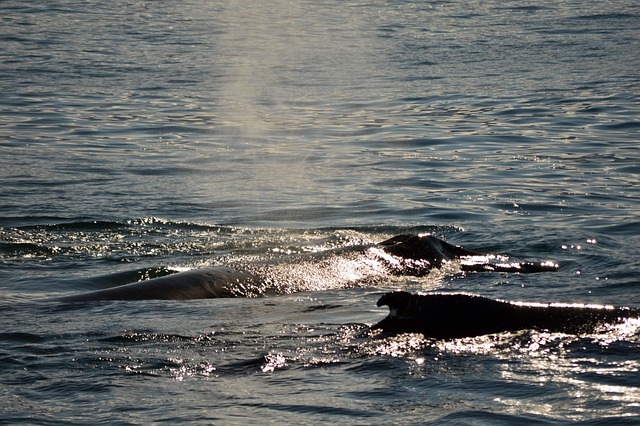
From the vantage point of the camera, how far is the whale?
8086 mm

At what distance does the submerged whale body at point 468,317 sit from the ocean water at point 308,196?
0.34 feet

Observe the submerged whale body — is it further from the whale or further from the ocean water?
the whale

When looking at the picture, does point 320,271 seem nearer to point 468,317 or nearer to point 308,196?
point 468,317

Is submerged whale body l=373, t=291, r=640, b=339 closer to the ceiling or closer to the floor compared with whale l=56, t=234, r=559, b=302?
closer to the ceiling

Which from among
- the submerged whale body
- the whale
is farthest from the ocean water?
the whale

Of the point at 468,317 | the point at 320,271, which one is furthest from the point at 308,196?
the point at 468,317

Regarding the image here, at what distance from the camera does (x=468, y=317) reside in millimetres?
6438

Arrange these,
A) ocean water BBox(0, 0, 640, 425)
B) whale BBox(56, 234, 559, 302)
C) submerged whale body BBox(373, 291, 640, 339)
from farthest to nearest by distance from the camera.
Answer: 1. whale BBox(56, 234, 559, 302)
2. submerged whale body BBox(373, 291, 640, 339)
3. ocean water BBox(0, 0, 640, 425)

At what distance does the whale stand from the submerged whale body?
1.82 meters

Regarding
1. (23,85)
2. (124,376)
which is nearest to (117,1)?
(23,85)

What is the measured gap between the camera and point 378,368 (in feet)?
19.9

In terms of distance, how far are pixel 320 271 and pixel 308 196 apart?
459 cm

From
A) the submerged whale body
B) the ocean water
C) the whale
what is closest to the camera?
the ocean water

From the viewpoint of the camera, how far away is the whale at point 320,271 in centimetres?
809
